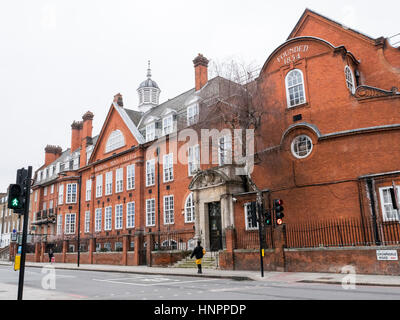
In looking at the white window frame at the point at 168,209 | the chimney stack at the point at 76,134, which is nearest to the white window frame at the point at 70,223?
the chimney stack at the point at 76,134

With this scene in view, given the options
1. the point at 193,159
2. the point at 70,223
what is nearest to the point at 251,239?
the point at 193,159

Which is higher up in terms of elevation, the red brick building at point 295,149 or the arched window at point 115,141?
the arched window at point 115,141

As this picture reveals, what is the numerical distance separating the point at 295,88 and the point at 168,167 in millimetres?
13443

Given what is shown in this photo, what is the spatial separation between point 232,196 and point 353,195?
722cm

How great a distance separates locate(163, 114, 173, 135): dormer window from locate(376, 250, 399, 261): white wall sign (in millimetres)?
21600

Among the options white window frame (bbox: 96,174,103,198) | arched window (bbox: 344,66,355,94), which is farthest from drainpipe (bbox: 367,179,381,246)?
white window frame (bbox: 96,174,103,198)

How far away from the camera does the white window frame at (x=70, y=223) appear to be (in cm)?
4594

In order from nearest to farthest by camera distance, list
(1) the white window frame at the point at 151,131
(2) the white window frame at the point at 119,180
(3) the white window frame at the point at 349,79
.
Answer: (3) the white window frame at the point at 349,79
(1) the white window frame at the point at 151,131
(2) the white window frame at the point at 119,180

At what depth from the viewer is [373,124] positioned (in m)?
19.4

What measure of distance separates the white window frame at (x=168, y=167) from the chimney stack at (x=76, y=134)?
25718 mm

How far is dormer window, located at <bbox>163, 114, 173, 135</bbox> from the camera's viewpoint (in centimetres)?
3338

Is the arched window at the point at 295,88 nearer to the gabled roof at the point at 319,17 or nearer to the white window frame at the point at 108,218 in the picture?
the gabled roof at the point at 319,17
